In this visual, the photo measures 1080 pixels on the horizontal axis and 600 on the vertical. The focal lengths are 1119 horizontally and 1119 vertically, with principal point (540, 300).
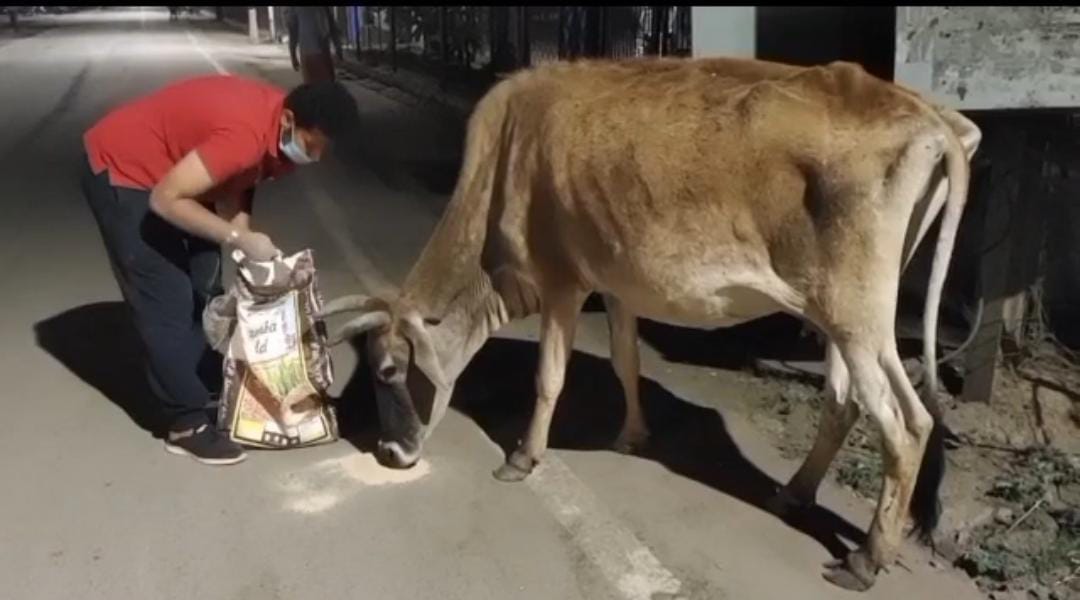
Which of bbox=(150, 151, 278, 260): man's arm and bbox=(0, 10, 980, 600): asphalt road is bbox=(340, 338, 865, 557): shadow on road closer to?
bbox=(0, 10, 980, 600): asphalt road

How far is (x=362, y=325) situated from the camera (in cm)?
492

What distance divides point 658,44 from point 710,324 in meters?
5.32

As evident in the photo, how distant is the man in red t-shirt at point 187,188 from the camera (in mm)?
4637

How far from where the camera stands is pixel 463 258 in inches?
199

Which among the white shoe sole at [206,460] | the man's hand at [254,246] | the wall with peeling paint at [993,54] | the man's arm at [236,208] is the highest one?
the wall with peeling paint at [993,54]

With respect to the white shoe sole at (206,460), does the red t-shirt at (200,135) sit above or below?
above

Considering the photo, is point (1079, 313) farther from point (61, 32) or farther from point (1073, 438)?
point (61, 32)

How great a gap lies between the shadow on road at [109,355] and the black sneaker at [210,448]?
358mm

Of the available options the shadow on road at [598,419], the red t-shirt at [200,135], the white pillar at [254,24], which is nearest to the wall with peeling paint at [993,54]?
the shadow on road at [598,419]

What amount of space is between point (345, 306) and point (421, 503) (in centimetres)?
92

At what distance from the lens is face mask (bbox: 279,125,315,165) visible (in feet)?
15.4

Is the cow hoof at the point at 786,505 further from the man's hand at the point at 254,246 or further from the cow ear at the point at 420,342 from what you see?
the man's hand at the point at 254,246

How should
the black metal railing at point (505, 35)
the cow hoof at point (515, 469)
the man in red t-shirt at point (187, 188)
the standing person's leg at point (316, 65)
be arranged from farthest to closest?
the standing person's leg at point (316, 65) → the black metal railing at point (505, 35) → the cow hoof at point (515, 469) → the man in red t-shirt at point (187, 188)

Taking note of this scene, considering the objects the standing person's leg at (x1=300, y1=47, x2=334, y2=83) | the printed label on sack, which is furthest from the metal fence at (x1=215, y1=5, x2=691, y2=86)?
the standing person's leg at (x1=300, y1=47, x2=334, y2=83)
